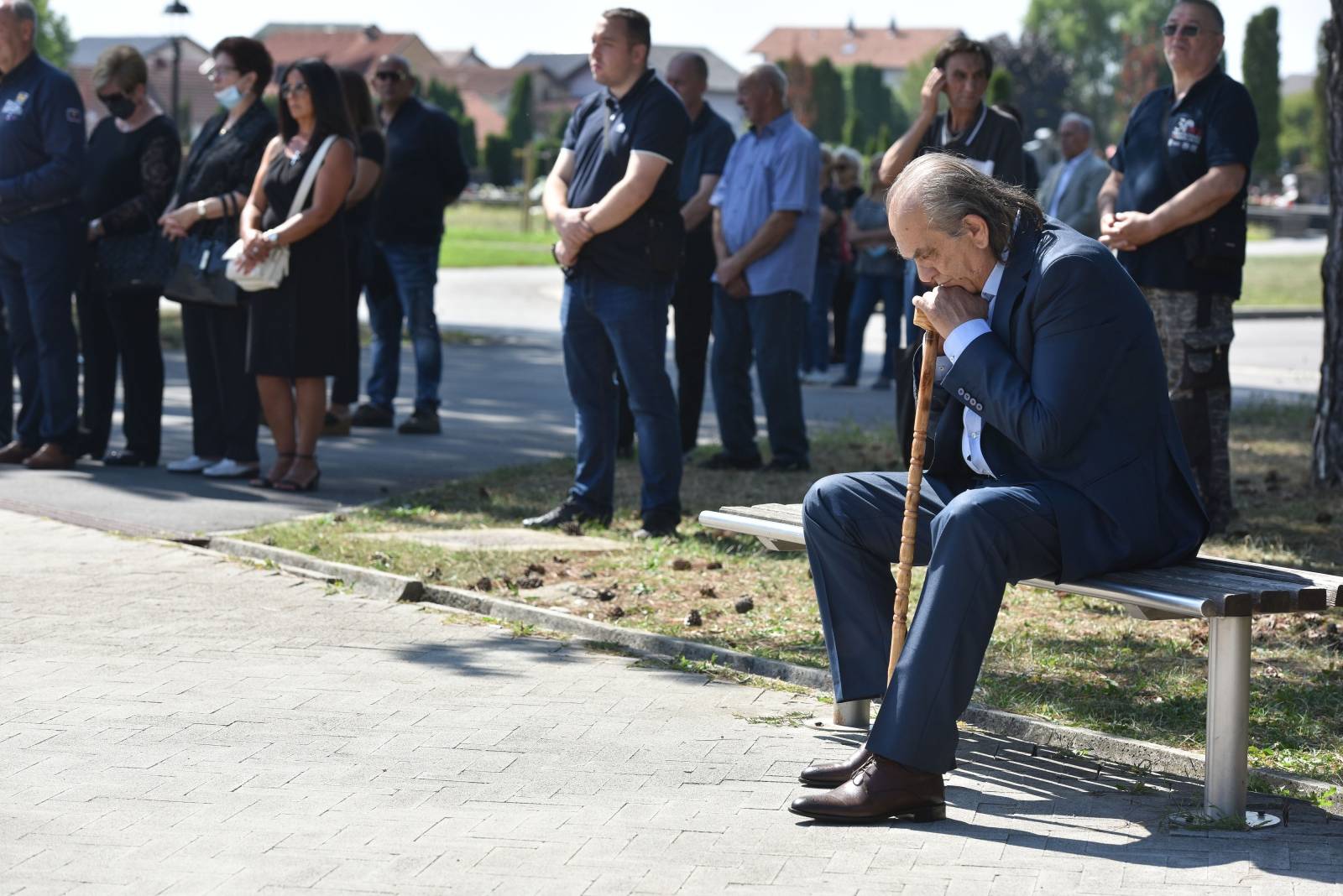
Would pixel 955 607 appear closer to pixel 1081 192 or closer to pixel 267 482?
pixel 267 482

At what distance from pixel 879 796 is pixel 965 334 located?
1.15 meters

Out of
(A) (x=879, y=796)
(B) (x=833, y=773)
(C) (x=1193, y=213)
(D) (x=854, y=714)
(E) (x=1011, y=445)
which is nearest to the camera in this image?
(A) (x=879, y=796)

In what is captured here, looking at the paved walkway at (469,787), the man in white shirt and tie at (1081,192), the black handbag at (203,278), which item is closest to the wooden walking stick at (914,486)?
the paved walkway at (469,787)

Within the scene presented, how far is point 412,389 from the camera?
14797 millimetres

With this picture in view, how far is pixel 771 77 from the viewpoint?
10312 millimetres

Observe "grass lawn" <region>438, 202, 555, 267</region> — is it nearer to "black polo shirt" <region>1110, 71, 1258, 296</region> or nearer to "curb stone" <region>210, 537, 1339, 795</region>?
"black polo shirt" <region>1110, 71, 1258, 296</region>

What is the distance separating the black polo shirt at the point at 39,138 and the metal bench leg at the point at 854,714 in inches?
237

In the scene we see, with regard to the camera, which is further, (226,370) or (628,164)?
(226,370)

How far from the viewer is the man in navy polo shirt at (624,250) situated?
320 inches

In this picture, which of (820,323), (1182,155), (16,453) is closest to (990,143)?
(1182,155)

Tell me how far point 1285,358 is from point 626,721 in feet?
51.6

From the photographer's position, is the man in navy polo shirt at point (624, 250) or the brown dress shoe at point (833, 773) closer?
the brown dress shoe at point (833, 773)

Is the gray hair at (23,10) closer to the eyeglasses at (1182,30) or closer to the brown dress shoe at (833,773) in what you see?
the eyeglasses at (1182,30)

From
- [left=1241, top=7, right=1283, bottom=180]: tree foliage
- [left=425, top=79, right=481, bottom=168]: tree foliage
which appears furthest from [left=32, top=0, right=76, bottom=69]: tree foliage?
[left=1241, top=7, right=1283, bottom=180]: tree foliage
